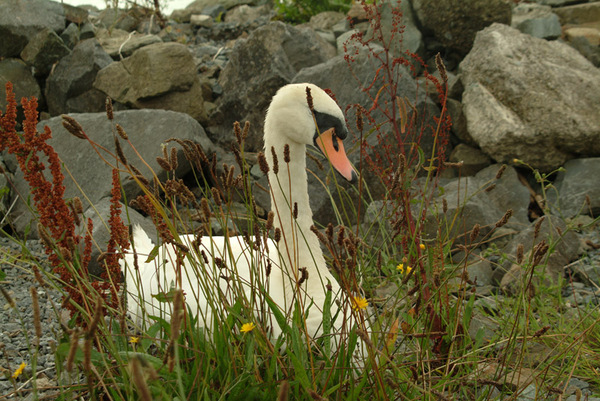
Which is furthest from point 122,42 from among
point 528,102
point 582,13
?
point 582,13

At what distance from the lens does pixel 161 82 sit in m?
6.79

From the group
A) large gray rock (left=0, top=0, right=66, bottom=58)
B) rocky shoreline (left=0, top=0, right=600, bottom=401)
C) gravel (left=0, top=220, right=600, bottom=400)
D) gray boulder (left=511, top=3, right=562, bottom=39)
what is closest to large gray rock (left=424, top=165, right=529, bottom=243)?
rocky shoreline (left=0, top=0, right=600, bottom=401)

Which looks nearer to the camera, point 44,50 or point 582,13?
point 44,50

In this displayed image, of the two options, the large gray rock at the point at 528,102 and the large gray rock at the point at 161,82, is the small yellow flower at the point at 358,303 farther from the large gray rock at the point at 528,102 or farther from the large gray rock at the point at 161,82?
the large gray rock at the point at 161,82

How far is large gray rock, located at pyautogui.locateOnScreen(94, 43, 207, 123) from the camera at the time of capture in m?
6.82

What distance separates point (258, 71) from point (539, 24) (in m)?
3.75

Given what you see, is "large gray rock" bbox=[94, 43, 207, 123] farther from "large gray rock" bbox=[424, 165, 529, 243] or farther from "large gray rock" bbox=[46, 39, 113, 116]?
"large gray rock" bbox=[424, 165, 529, 243]

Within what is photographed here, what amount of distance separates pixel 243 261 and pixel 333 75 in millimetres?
3276

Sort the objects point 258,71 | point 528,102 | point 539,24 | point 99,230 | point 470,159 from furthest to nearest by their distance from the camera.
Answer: point 539,24, point 258,71, point 470,159, point 528,102, point 99,230

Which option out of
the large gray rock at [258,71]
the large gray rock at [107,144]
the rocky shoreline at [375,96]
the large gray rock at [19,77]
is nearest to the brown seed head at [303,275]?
the rocky shoreline at [375,96]

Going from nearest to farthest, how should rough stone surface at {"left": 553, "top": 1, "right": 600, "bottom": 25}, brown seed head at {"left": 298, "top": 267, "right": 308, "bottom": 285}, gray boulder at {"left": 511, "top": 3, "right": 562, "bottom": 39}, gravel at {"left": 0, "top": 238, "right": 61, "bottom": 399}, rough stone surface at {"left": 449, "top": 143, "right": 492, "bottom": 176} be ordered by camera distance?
brown seed head at {"left": 298, "top": 267, "right": 308, "bottom": 285} < gravel at {"left": 0, "top": 238, "right": 61, "bottom": 399} < rough stone surface at {"left": 449, "top": 143, "right": 492, "bottom": 176} < gray boulder at {"left": 511, "top": 3, "right": 562, "bottom": 39} < rough stone surface at {"left": 553, "top": 1, "right": 600, "bottom": 25}

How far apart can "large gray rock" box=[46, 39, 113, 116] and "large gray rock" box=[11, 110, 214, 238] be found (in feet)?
4.71

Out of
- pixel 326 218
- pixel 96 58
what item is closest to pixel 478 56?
pixel 326 218

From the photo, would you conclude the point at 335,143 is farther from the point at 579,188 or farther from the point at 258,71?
the point at 258,71
